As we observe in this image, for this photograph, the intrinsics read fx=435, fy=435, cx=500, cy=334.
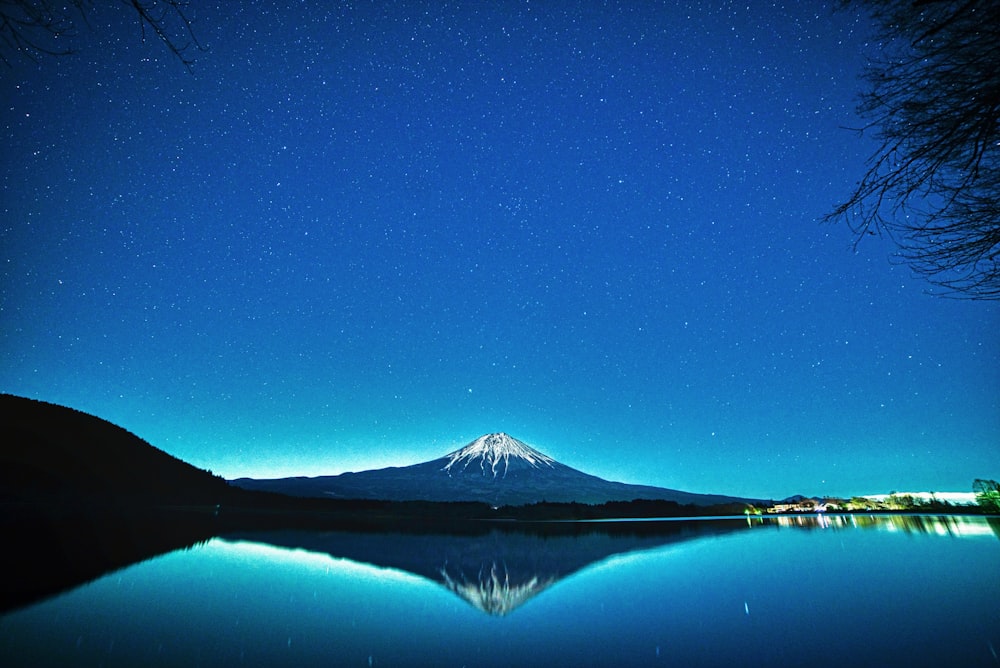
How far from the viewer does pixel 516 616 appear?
7078mm

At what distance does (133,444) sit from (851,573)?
12020 cm

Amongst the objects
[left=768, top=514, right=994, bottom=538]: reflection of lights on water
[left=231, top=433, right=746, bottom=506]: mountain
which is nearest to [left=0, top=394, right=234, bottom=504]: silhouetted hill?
[left=231, top=433, right=746, bottom=506]: mountain

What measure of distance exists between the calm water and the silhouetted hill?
2992 inches

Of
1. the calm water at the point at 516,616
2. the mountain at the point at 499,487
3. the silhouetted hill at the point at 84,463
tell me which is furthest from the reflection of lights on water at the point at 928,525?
the mountain at the point at 499,487

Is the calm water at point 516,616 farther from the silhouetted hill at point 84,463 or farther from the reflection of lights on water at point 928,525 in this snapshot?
the silhouetted hill at point 84,463

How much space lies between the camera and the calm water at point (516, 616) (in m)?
5.11

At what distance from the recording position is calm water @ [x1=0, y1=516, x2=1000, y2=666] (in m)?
5.11

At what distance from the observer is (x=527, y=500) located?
158 m

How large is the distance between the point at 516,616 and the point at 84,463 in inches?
4219

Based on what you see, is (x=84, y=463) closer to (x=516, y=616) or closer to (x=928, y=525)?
(x=516, y=616)

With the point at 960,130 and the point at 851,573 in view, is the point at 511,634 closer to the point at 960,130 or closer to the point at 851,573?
the point at 960,130

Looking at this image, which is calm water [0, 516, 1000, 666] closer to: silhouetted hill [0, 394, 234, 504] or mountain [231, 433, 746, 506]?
silhouetted hill [0, 394, 234, 504]

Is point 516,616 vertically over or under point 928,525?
under

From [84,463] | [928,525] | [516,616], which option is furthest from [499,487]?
[516,616]
